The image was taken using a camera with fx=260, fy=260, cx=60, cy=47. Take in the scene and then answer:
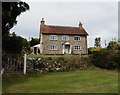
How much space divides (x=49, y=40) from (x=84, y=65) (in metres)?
25.5

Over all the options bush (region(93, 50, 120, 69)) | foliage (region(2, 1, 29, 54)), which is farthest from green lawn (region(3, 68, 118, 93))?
bush (region(93, 50, 120, 69))

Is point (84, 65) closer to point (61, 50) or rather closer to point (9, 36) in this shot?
point (9, 36)

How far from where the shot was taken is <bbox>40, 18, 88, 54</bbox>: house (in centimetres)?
5312

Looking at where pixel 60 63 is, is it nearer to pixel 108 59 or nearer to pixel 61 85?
pixel 108 59

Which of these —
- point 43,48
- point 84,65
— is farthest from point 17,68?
point 43,48

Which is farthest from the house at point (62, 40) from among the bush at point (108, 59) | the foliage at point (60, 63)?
the bush at point (108, 59)

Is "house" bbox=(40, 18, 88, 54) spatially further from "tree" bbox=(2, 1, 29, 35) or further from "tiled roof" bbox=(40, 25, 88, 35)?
"tree" bbox=(2, 1, 29, 35)

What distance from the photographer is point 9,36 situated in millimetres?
22078

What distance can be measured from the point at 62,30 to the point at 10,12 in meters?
35.1

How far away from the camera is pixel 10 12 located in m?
20.5

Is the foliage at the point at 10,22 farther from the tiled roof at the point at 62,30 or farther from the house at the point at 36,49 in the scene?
the house at the point at 36,49

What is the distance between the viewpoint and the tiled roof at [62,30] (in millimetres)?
53875

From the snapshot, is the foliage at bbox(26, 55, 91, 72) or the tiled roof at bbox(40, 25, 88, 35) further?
the tiled roof at bbox(40, 25, 88, 35)

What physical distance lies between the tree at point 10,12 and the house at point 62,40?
102ft
